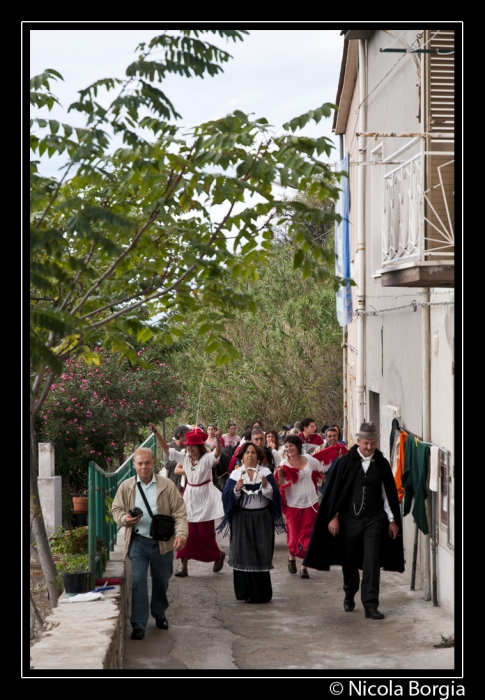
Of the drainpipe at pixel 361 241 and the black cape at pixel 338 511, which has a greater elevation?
the drainpipe at pixel 361 241

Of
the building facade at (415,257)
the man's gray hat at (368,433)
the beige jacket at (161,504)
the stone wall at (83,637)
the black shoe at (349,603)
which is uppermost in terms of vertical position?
the building facade at (415,257)

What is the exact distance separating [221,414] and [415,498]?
17517 millimetres

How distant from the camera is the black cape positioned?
9.59 m

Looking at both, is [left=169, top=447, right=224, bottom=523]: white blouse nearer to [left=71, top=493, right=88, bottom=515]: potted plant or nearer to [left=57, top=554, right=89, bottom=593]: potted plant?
[left=57, top=554, right=89, bottom=593]: potted plant

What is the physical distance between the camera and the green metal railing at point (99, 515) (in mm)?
8172

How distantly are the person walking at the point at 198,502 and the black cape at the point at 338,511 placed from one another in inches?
80.7

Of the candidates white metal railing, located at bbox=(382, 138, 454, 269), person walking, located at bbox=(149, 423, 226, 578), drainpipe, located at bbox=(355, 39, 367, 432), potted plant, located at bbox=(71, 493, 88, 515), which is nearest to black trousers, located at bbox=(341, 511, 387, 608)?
person walking, located at bbox=(149, 423, 226, 578)

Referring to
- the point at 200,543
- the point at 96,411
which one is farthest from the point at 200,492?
the point at 96,411

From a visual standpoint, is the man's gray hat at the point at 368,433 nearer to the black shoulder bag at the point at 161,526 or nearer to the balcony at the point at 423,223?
the balcony at the point at 423,223

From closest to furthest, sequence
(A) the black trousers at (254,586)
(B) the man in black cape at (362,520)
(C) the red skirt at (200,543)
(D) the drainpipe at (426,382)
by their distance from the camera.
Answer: (B) the man in black cape at (362,520), (D) the drainpipe at (426,382), (A) the black trousers at (254,586), (C) the red skirt at (200,543)

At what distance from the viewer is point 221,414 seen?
27.2m

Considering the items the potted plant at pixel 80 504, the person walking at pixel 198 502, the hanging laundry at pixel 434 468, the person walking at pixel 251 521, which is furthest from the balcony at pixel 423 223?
the potted plant at pixel 80 504
